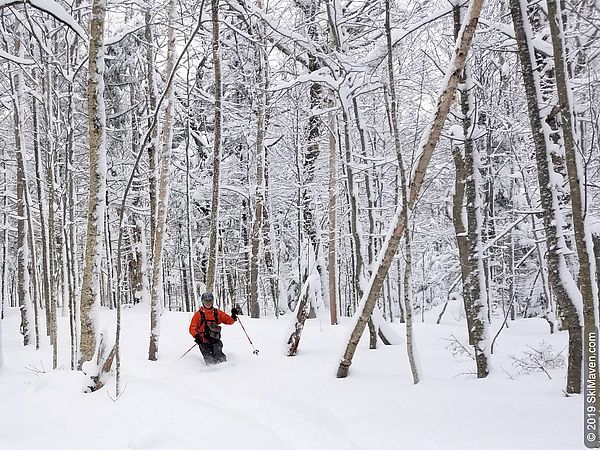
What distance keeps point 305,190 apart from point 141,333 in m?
7.17

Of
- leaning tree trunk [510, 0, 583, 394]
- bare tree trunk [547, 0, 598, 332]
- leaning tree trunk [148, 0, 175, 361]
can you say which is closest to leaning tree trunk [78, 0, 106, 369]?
leaning tree trunk [148, 0, 175, 361]

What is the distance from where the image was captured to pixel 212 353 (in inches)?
364

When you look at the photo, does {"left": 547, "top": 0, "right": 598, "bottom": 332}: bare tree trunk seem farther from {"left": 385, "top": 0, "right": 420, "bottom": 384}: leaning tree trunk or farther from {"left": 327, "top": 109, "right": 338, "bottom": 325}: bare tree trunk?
{"left": 327, "top": 109, "right": 338, "bottom": 325}: bare tree trunk

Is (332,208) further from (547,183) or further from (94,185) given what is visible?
(547,183)

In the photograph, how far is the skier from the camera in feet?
30.3

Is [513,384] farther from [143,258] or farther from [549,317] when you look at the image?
[143,258]

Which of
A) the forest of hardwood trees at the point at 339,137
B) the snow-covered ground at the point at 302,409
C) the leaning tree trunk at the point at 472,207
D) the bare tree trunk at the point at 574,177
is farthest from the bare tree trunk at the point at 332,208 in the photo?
the bare tree trunk at the point at 574,177

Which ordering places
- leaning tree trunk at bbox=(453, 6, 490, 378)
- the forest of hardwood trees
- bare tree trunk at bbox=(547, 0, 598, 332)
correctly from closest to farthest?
bare tree trunk at bbox=(547, 0, 598, 332) < the forest of hardwood trees < leaning tree trunk at bbox=(453, 6, 490, 378)

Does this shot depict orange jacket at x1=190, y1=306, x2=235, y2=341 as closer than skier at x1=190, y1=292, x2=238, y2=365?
No

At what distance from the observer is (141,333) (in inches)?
506

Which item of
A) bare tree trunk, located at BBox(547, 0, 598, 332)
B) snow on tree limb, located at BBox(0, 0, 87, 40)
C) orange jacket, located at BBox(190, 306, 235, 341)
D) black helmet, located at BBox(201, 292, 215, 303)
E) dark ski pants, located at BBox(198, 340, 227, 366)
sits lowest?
dark ski pants, located at BBox(198, 340, 227, 366)

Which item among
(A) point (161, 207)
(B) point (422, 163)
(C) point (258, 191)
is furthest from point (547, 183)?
(C) point (258, 191)

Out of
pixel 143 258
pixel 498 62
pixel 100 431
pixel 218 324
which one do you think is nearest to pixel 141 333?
pixel 218 324

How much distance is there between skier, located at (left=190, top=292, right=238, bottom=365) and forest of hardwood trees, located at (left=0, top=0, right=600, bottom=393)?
2.63 ft
